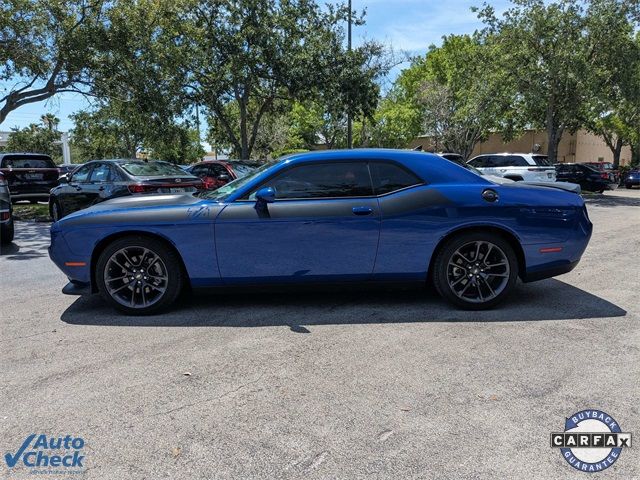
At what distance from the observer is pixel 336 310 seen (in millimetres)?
4980

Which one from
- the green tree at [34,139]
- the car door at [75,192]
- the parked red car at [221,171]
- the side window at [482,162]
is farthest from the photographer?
the green tree at [34,139]

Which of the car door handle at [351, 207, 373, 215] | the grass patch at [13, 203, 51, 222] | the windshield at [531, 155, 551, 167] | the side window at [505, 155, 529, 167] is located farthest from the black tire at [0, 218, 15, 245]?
the windshield at [531, 155, 551, 167]

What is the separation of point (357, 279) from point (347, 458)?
238 cm

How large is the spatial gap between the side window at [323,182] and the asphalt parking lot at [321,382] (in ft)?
3.77

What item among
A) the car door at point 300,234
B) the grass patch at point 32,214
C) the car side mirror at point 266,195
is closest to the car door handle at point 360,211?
the car door at point 300,234

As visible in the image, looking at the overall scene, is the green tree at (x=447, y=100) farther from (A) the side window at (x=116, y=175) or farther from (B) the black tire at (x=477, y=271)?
(B) the black tire at (x=477, y=271)

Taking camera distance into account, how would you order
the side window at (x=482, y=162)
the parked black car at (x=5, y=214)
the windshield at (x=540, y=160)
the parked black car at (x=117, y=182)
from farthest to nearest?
the side window at (x=482, y=162) < the windshield at (x=540, y=160) < the parked black car at (x=117, y=182) < the parked black car at (x=5, y=214)

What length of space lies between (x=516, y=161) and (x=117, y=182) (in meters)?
14.8

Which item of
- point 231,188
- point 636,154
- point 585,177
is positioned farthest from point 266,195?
point 636,154

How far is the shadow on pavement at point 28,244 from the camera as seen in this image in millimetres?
8258

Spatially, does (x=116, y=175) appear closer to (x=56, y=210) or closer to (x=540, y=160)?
(x=56, y=210)

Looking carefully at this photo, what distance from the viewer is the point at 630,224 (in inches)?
469

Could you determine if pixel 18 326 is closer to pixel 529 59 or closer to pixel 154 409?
pixel 154 409

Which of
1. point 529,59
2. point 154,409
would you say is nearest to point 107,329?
point 154,409
